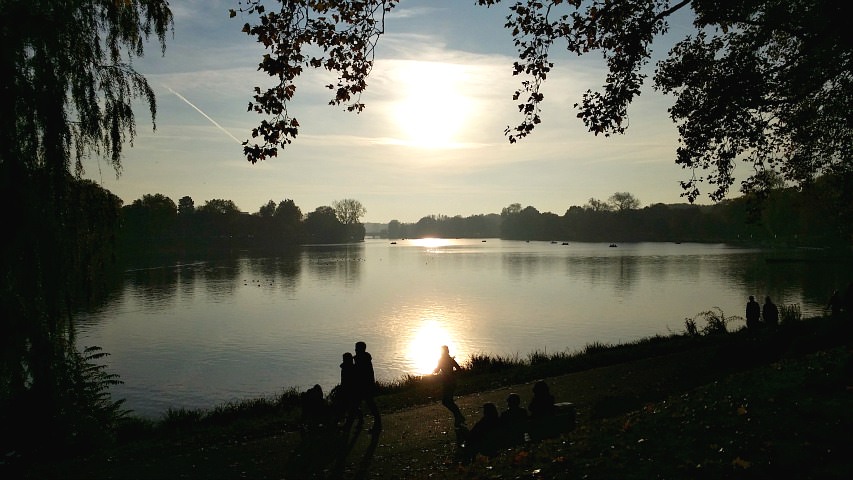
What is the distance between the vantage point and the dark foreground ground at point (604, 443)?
273 inches

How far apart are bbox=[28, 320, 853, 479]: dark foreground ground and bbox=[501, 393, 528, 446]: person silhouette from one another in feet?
0.84

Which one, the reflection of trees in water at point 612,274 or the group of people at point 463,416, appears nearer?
the group of people at point 463,416

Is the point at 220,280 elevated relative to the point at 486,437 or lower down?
lower down

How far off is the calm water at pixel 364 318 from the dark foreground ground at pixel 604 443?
9.16 meters

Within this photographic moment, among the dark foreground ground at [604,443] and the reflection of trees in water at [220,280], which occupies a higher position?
the dark foreground ground at [604,443]

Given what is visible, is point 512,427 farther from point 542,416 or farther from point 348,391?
point 348,391

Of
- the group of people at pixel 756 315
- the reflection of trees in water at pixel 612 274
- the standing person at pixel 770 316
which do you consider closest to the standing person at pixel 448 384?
the group of people at pixel 756 315

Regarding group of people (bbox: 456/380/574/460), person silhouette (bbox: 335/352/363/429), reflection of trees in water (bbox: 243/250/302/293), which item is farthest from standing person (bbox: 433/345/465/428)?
reflection of trees in water (bbox: 243/250/302/293)

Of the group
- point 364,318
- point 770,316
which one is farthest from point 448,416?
point 364,318

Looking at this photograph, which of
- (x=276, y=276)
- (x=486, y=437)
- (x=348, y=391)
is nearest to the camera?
(x=486, y=437)

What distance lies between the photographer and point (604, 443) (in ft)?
27.9

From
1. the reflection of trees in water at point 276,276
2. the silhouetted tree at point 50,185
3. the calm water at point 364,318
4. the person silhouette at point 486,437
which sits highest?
the silhouetted tree at point 50,185

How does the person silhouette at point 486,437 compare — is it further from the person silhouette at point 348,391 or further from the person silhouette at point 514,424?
the person silhouette at point 348,391

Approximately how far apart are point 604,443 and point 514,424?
6.36ft
